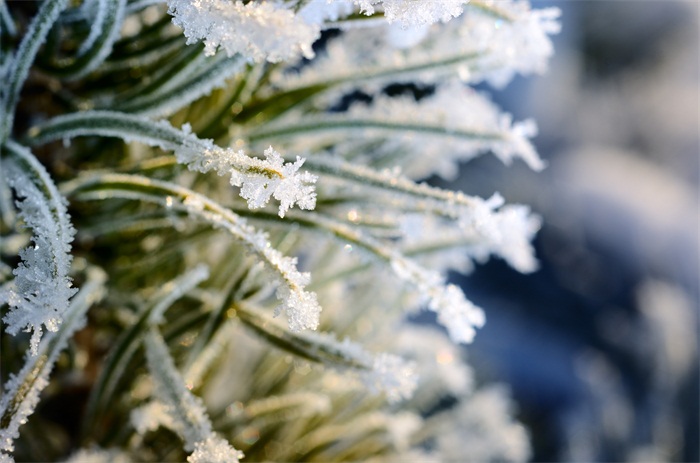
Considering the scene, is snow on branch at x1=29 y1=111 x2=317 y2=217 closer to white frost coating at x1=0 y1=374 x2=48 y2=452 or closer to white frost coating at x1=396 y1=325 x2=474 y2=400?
white frost coating at x1=0 y1=374 x2=48 y2=452

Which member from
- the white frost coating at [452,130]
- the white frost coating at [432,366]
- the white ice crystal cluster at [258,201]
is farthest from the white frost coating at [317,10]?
the white frost coating at [432,366]

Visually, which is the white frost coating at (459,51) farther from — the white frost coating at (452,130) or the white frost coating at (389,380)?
the white frost coating at (389,380)

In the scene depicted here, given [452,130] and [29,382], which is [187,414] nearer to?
[29,382]

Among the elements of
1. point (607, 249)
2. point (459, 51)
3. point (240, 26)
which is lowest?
point (240, 26)

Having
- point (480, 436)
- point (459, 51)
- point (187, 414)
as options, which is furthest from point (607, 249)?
point (187, 414)

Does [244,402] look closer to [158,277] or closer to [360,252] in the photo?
[158,277]

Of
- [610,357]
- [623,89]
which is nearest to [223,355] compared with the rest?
[610,357]
